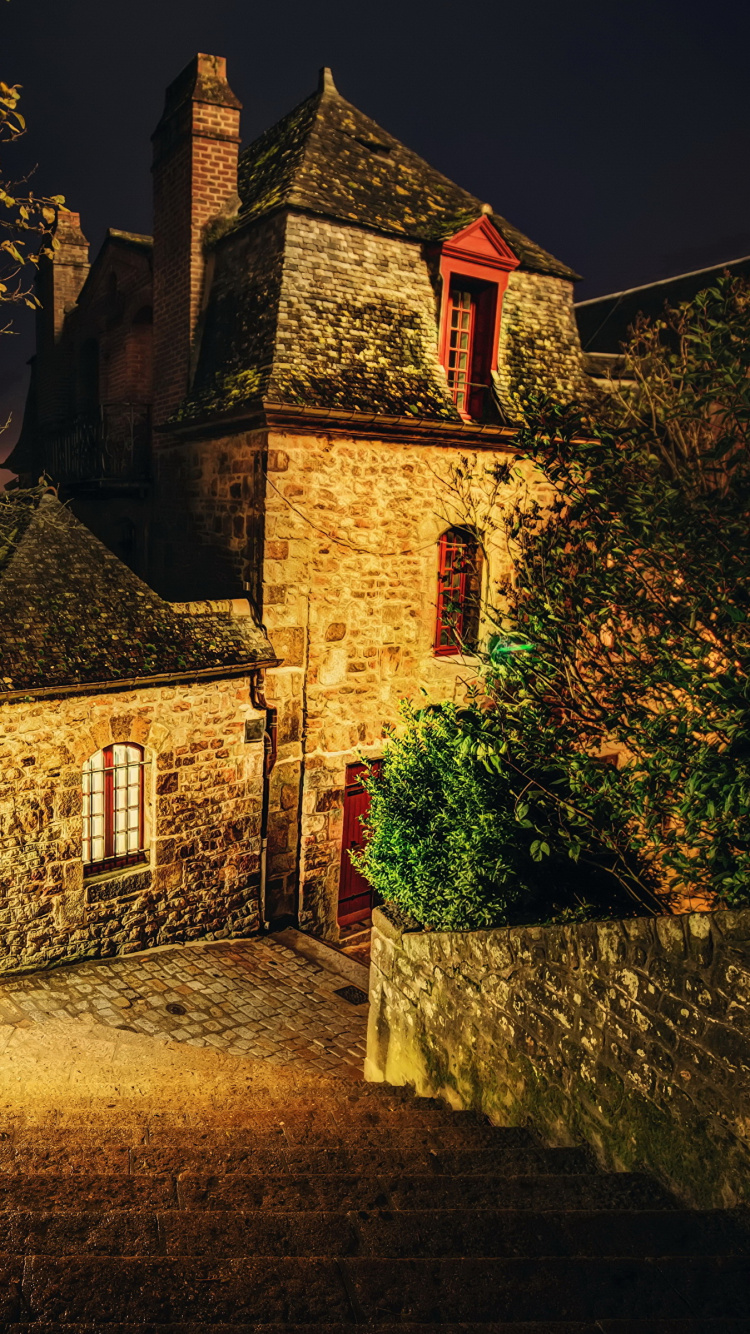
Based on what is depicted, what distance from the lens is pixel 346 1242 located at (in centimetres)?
332

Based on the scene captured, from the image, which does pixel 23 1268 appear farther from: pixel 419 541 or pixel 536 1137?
pixel 419 541

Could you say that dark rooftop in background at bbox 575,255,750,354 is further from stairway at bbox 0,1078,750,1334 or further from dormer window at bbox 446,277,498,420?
stairway at bbox 0,1078,750,1334

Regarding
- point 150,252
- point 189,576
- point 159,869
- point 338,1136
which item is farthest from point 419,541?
point 338,1136

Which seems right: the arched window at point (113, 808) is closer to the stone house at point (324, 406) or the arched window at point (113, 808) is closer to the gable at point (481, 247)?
the stone house at point (324, 406)

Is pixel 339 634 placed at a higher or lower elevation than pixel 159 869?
higher

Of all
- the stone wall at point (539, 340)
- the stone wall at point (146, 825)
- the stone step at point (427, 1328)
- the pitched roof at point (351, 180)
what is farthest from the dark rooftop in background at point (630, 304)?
the stone step at point (427, 1328)

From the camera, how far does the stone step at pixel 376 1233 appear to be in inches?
124

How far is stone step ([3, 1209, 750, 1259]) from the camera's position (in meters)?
3.15

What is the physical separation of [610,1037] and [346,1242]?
1578 millimetres

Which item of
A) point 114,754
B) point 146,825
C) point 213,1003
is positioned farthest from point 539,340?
point 213,1003

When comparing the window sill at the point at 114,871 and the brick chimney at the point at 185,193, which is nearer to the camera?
the window sill at the point at 114,871

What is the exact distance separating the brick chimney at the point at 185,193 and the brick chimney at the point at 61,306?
201 inches

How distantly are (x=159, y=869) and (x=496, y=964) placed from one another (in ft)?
19.1

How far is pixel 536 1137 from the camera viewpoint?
473 centimetres
